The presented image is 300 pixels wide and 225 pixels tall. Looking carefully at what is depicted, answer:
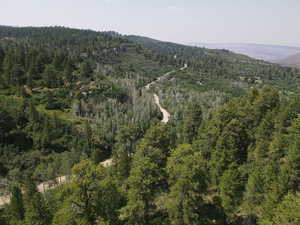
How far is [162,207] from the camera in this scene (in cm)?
2731

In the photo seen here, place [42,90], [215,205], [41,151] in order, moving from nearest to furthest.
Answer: [215,205] → [41,151] → [42,90]

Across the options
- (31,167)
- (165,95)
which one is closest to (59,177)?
(31,167)

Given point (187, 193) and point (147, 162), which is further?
point (147, 162)

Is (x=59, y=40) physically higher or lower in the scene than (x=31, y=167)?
higher

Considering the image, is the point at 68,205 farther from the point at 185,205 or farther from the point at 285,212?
the point at 285,212

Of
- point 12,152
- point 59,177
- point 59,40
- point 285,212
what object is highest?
point 59,40

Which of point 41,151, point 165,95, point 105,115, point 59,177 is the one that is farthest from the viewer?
point 165,95

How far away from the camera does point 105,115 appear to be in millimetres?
73938

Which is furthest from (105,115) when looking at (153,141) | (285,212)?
(285,212)

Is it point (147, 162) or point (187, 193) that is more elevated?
point (147, 162)

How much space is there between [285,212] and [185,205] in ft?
26.0

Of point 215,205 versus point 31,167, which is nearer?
point 215,205

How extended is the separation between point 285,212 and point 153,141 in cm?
1397

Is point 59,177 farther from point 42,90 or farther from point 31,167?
point 42,90
